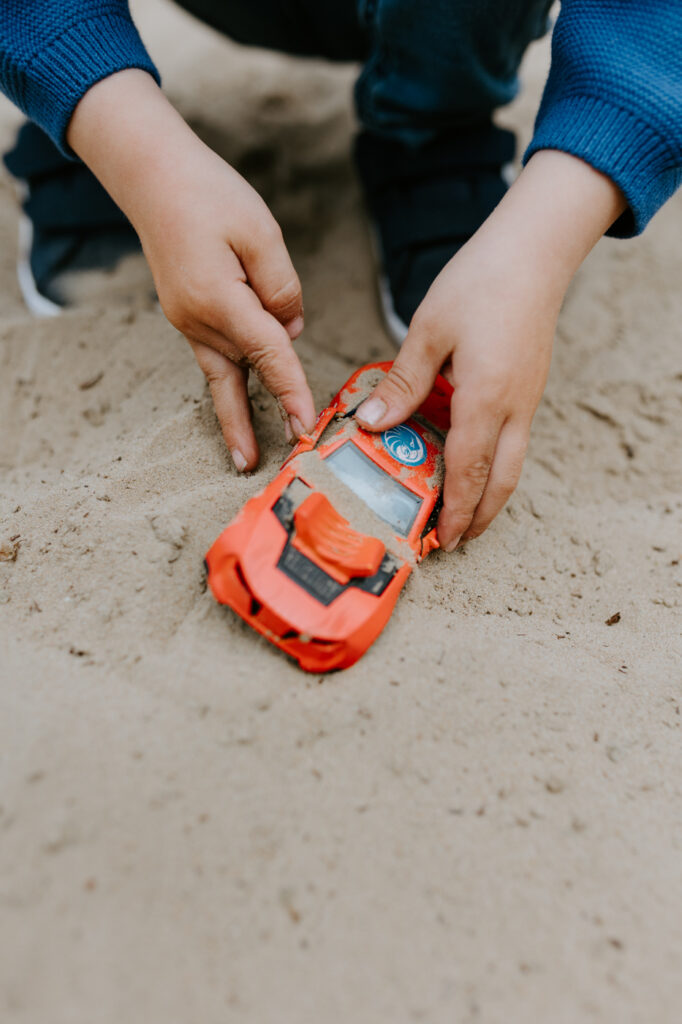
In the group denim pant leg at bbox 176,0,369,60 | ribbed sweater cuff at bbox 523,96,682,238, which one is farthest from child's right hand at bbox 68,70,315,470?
denim pant leg at bbox 176,0,369,60

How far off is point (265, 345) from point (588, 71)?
0.67 m

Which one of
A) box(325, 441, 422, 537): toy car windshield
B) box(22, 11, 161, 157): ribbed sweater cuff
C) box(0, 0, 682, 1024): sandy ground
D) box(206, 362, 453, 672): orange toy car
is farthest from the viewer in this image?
box(22, 11, 161, 157): ribbed sweater cuff

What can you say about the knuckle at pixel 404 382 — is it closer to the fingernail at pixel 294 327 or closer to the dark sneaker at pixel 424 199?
the fingernail at pixel 294 327

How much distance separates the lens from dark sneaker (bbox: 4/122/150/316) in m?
1.57

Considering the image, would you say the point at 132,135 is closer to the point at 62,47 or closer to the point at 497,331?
the point at 62,47

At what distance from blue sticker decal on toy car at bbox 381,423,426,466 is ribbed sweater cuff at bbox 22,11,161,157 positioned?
745 mm

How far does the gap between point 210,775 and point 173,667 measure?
0.50ft

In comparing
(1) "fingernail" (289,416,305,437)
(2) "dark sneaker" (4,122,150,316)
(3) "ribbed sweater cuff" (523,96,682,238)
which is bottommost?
(2) "dark sneaker" (4,122,150,316)

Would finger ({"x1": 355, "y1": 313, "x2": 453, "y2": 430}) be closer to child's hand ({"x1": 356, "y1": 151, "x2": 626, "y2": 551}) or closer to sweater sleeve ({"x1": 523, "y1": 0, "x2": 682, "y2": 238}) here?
child's hand ({"x1": 356, "y1": 151, "x2": 626, "y2": 551})

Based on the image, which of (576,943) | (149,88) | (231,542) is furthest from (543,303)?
(576,943)

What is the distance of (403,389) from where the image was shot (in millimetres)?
1008

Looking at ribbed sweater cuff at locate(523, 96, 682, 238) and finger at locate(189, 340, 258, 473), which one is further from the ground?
ribbed sweater cuff at locate(523, 96, 682, 238)

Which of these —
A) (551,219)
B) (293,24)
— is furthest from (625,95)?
(293,24)

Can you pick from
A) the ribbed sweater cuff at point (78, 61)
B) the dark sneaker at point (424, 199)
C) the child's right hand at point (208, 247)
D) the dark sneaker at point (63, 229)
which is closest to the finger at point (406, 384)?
the child's right hand at point (208, 247)
